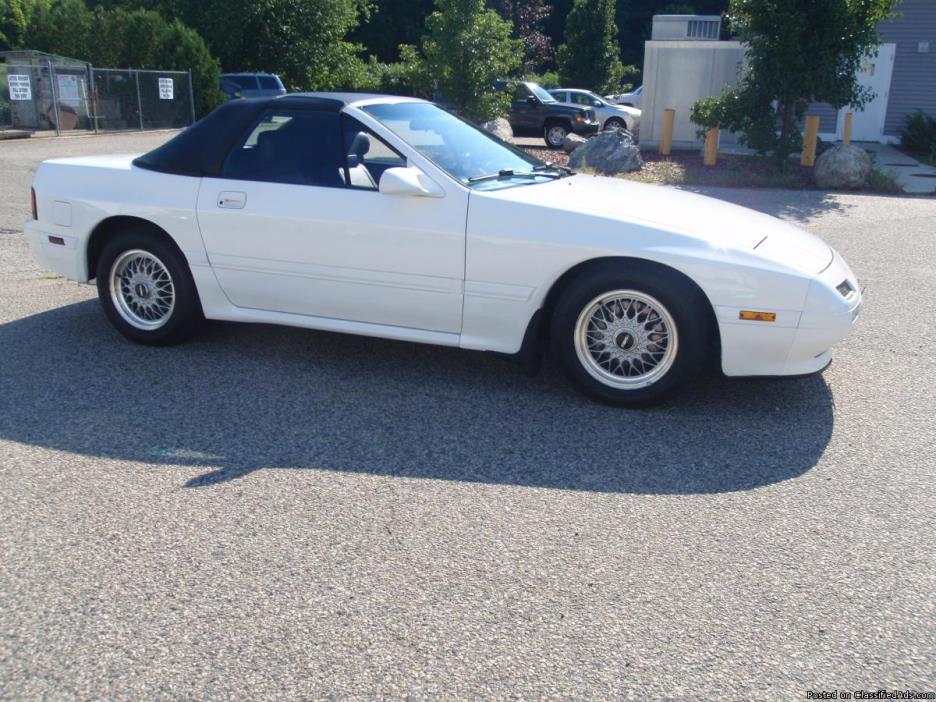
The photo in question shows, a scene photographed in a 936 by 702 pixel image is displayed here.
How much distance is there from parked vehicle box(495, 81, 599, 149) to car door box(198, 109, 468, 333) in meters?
18.5

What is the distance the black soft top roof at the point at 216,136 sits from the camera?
535cm

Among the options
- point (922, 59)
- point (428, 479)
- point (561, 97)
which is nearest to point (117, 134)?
point (561, 97)

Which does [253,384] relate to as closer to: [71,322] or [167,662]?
[71,322]

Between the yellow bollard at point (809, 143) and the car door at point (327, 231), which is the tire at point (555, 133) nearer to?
the yellow bollard at point (809, 143)

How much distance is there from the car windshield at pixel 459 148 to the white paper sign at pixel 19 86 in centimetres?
2168

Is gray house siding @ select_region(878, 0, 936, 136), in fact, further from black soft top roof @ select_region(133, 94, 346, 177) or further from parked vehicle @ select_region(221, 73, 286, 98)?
black soft top roof @ select_region(133, 94, 346, 177)

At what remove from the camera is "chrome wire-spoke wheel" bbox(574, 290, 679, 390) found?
457 centimetres

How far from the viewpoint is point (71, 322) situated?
6234 mm

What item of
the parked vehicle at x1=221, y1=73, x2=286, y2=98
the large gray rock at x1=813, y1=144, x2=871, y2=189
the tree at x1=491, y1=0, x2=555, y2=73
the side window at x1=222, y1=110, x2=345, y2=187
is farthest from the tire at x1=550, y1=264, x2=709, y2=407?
the tree at x1=491, y1=0, x2=555, y2=73

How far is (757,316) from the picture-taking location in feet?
14.3

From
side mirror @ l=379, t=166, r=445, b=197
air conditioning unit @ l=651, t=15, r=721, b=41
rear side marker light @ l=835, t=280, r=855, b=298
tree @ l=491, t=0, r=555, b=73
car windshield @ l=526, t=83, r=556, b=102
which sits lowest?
rear side marker light @ l=835, t=280, r=855, b=298

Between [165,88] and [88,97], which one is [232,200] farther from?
[165,88]

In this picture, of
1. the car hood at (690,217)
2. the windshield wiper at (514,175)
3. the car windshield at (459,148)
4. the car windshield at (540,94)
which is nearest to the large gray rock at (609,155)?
the car windshield at (540,94)

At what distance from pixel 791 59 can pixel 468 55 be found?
7.59 meters
